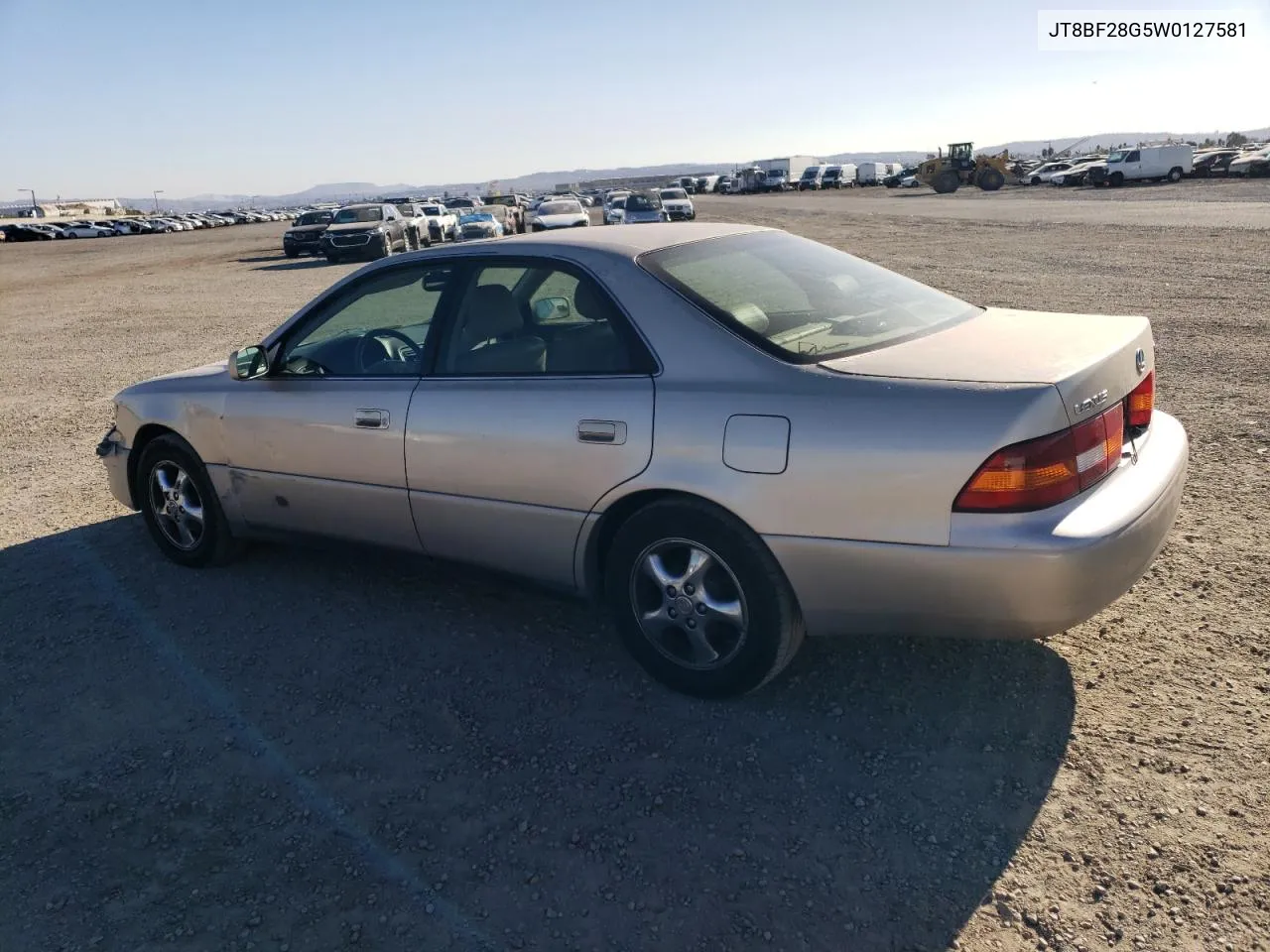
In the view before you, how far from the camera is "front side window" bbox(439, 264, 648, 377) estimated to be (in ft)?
11.4

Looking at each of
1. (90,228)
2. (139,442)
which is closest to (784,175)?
(90,228)

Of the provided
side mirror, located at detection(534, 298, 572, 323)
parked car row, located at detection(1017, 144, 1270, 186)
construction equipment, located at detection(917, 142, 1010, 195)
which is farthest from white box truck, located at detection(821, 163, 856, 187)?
side mirror, located at detection(534, 298, 572, 323)

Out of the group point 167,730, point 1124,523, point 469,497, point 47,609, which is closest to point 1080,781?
point 1124,523

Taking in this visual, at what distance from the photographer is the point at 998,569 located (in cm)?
274

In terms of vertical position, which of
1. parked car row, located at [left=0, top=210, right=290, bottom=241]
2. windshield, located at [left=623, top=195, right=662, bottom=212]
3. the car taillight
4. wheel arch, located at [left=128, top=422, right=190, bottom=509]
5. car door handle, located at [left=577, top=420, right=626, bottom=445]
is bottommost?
wheel arch, located at [left=128, top=422, right=190, bottom=509]

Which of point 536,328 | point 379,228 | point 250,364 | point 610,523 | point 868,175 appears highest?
point 868,175

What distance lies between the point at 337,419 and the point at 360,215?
999 inches

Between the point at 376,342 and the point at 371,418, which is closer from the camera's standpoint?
the point at 371,418

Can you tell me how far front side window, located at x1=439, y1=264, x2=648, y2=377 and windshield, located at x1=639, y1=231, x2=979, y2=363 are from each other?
26cm

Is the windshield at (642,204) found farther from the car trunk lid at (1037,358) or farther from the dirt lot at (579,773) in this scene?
the car trunk lid at (1037,358)

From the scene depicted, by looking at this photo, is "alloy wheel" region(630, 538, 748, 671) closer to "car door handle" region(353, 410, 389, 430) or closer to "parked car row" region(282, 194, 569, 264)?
"car door handle" region(353, 410, 389, 430)

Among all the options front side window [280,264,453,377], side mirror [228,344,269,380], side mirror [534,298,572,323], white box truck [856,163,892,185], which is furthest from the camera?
white box truck [856,163,892,185]

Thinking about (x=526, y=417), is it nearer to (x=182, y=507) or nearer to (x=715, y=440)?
(x=715, y=440)

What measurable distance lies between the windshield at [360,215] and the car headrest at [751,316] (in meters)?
25.8
